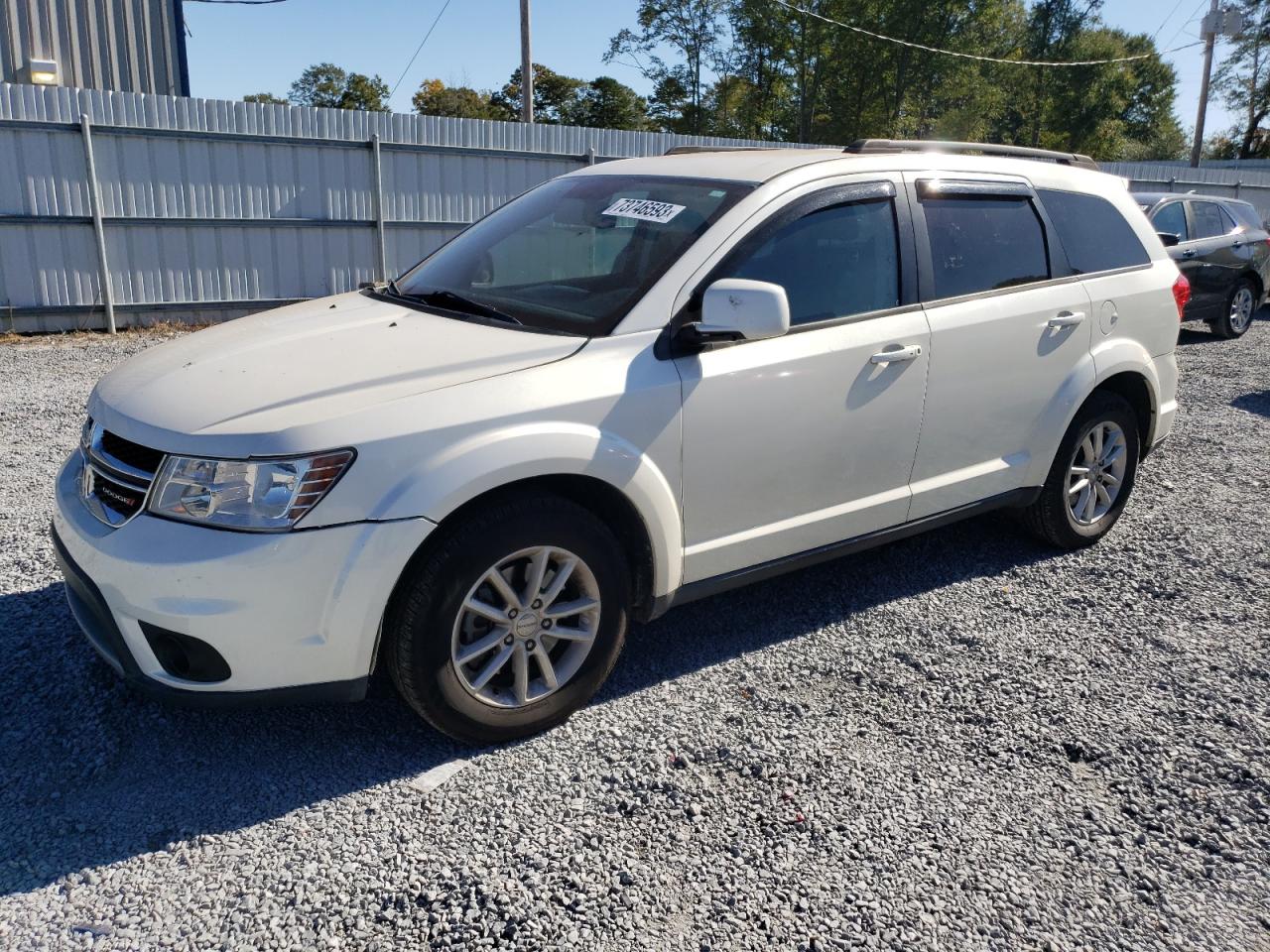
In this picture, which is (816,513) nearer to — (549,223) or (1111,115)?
(549,223)

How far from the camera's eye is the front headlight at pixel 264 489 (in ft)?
8.70

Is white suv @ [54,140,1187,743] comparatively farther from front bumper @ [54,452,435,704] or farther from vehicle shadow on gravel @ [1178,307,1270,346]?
vehicle shadow on gravel @ [1178,307,1270,346]

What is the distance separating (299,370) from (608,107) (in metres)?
53.2

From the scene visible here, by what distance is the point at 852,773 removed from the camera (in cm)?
305

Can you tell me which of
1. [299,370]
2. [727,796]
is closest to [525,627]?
[727,796]

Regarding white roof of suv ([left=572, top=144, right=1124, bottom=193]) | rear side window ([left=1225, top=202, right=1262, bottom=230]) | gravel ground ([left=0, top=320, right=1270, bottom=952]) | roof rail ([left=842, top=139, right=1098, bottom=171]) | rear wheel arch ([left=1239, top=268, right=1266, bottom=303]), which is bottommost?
gravel ground ([left=0, top=320, right=1270, bottom=952])

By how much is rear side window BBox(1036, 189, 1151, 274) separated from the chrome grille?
12.6 feet

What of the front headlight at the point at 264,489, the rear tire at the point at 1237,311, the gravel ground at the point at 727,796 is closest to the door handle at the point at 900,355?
the gravel ground at the point at 727,796

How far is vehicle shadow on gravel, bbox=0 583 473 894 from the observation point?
106 inches

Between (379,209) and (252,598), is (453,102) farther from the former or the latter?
(252,598)

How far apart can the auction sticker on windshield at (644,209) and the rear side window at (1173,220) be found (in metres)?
9.55

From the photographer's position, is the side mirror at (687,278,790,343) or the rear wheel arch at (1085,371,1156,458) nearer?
the side mirror at (687,278,790,343)

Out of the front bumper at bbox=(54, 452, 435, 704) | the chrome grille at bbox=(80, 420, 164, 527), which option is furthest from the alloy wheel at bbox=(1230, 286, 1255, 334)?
the chrome grille at bbox=(80, 420, 164, 527)

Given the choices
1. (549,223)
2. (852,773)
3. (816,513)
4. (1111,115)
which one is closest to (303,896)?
(852,773)
